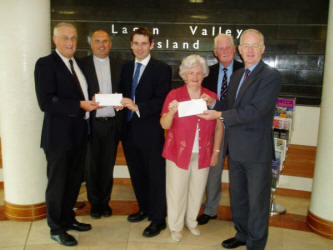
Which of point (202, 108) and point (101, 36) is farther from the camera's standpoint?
point (101, 36)

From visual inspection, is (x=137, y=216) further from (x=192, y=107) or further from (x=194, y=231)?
(x=192, y=107)

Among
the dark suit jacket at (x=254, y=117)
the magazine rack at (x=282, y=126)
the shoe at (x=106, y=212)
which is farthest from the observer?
the shoe at (x=106, y=212)

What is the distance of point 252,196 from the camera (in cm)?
262

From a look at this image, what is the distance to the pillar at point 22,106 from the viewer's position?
3125 millimetres

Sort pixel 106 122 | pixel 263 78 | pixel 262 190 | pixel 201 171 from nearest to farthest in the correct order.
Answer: pixel 263 78 < pixel 262 190 < pixel 201 171 < pixel 106 122

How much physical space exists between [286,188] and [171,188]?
2.09 m

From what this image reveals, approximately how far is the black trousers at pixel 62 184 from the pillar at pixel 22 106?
532 millimetres

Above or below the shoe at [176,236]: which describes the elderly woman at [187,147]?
above

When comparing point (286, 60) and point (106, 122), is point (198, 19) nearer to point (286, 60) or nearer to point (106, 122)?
point (286, 60)

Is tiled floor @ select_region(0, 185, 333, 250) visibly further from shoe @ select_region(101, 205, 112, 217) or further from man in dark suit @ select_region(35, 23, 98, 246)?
man in dark suit @ select_region(35, 23, 98, 246)

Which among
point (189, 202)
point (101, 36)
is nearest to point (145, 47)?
point (101, 36)

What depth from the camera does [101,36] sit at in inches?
132

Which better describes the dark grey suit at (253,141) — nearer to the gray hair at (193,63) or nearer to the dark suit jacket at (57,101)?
the gray hair at (193,63)

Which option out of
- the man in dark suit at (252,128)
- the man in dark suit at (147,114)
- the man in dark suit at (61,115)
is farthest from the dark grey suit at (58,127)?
the man in dark suit at (252,128)
